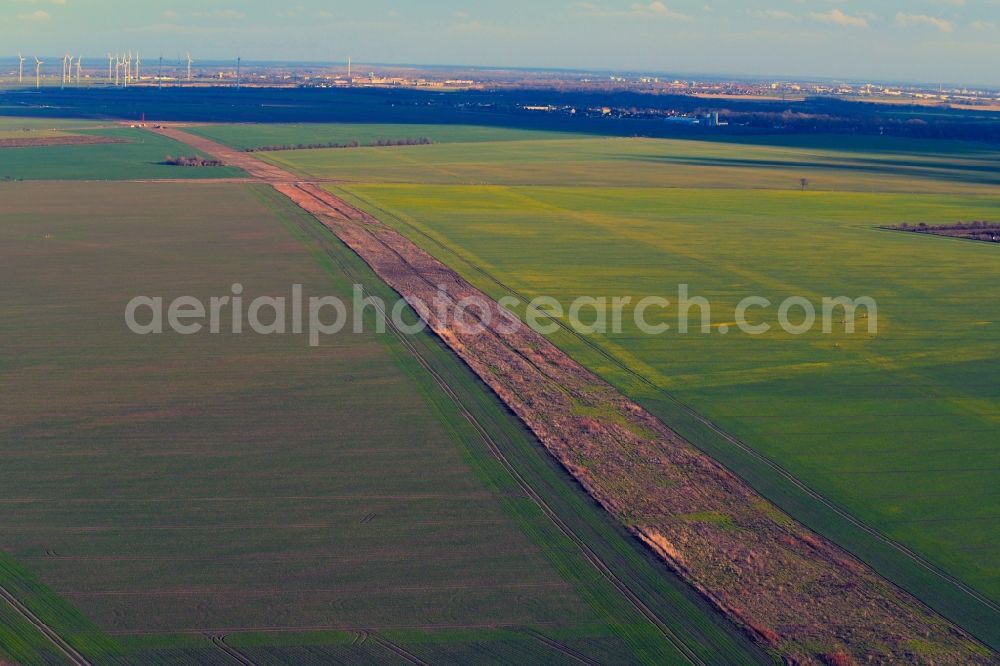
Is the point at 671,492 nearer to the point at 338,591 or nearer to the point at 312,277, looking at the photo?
the point at 338,591

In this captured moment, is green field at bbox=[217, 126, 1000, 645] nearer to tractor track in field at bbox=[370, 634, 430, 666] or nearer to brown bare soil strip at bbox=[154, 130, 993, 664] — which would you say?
brown bare soil strip at bbox=[154, 130, 993, 664]

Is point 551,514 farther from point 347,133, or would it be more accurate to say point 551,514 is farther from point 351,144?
point 347,133

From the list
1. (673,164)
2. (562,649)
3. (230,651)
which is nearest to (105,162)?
(673,164)

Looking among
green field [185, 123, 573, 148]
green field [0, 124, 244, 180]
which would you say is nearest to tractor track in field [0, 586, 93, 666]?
green field [0, 124, 244, 180]

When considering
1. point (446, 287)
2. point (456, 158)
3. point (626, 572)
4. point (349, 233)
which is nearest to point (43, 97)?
point (456, 158)

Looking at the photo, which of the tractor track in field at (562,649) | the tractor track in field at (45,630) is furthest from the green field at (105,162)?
the tractor track in field at (562,649)

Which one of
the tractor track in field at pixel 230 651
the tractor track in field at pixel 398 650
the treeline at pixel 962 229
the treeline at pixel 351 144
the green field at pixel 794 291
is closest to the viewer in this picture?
the tractor track in field at pixel 230 651

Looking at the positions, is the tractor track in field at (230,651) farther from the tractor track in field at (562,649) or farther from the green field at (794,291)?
the green field at (794,291)
